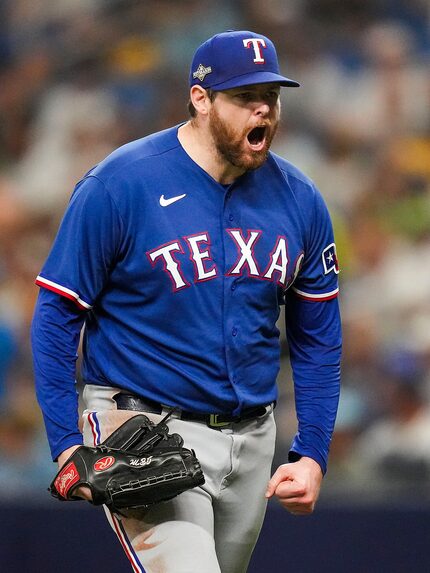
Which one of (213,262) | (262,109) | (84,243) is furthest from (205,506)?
(262,109)

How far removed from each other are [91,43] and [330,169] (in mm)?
1637

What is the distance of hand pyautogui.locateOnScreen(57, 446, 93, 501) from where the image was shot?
9.40 ft

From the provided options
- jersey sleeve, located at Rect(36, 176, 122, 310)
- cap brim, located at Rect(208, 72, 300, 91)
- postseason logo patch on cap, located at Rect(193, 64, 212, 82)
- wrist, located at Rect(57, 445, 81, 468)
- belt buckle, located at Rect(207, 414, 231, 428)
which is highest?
postseason logo patch on cap, located at Rect(193, 64, 212, 82)

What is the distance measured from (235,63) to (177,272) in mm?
581

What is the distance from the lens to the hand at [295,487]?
3133mm

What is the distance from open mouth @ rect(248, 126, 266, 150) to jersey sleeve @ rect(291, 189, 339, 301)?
0.30 metres

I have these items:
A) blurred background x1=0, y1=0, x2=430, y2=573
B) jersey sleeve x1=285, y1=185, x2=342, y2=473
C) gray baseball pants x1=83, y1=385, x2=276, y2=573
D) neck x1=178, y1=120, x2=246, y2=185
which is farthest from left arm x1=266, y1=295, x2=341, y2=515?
blurred background x1=0, y1=0, x2=430, y2=573

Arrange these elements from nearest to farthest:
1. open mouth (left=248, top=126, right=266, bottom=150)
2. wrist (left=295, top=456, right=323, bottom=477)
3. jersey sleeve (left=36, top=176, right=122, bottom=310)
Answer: jersey sleeve (left=36, top=176, right=122, bottom=310), open mouth (left=248, top=126, right=266, bottom=150), wrist (left=295, top=456, right=323, bottom=477)

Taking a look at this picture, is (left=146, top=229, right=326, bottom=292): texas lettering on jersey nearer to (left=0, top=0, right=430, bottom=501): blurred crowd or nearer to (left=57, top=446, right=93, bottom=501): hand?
(left=57, top=446, right=93, bottom=501): hand

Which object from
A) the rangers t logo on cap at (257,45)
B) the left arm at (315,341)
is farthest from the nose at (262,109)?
the left arm at (315,341)

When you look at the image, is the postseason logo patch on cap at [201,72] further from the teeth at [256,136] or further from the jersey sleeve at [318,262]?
the jersey sleeve at [318,262]

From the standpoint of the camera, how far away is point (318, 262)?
11.1ft

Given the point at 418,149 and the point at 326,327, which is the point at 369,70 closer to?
the point at 418,149

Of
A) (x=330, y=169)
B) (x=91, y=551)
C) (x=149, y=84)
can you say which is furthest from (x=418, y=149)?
(x=91, y=551)
